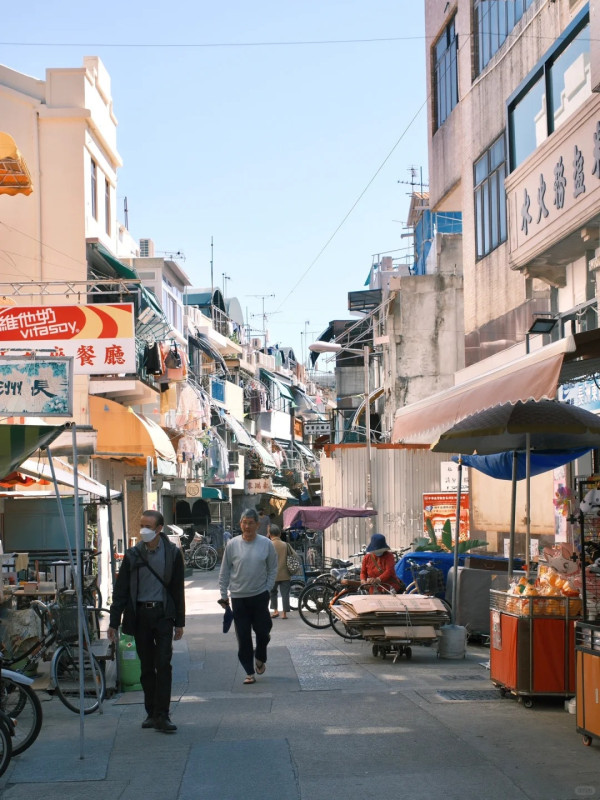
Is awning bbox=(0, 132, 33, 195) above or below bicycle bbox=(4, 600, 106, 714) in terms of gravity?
above

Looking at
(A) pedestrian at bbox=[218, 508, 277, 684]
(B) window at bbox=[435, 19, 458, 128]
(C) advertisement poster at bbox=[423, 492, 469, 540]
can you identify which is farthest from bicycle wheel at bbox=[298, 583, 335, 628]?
(B) window at bbox=[435, 19, 458, 128]

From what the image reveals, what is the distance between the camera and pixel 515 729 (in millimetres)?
8664

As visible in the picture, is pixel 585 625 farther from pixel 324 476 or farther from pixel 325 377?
pixel 325 377

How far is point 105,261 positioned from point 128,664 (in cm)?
1980

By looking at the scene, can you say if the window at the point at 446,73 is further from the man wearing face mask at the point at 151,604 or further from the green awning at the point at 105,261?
the man wearing face mask at the point at 151,604

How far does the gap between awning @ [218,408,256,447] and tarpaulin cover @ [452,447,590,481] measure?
126 feet

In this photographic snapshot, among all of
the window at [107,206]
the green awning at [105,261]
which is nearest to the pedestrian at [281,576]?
the green awning at [105,261]

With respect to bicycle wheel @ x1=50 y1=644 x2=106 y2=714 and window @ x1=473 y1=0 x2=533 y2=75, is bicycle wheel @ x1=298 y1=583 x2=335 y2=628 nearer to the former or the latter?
bicycle wheel @ x1=50 y1=644 x2=106 y2=714

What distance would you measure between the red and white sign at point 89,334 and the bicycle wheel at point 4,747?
1499cm

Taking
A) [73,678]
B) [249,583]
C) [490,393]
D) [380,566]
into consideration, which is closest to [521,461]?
[380,566]

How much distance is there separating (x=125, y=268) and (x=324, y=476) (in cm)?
796

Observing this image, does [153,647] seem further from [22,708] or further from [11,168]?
[11,168]

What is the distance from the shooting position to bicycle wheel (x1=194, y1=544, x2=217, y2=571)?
4125 cm

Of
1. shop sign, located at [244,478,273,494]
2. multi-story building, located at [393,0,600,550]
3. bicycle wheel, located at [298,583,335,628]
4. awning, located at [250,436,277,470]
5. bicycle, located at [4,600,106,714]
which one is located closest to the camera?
multi-story building, located at [393,0,600,550]
